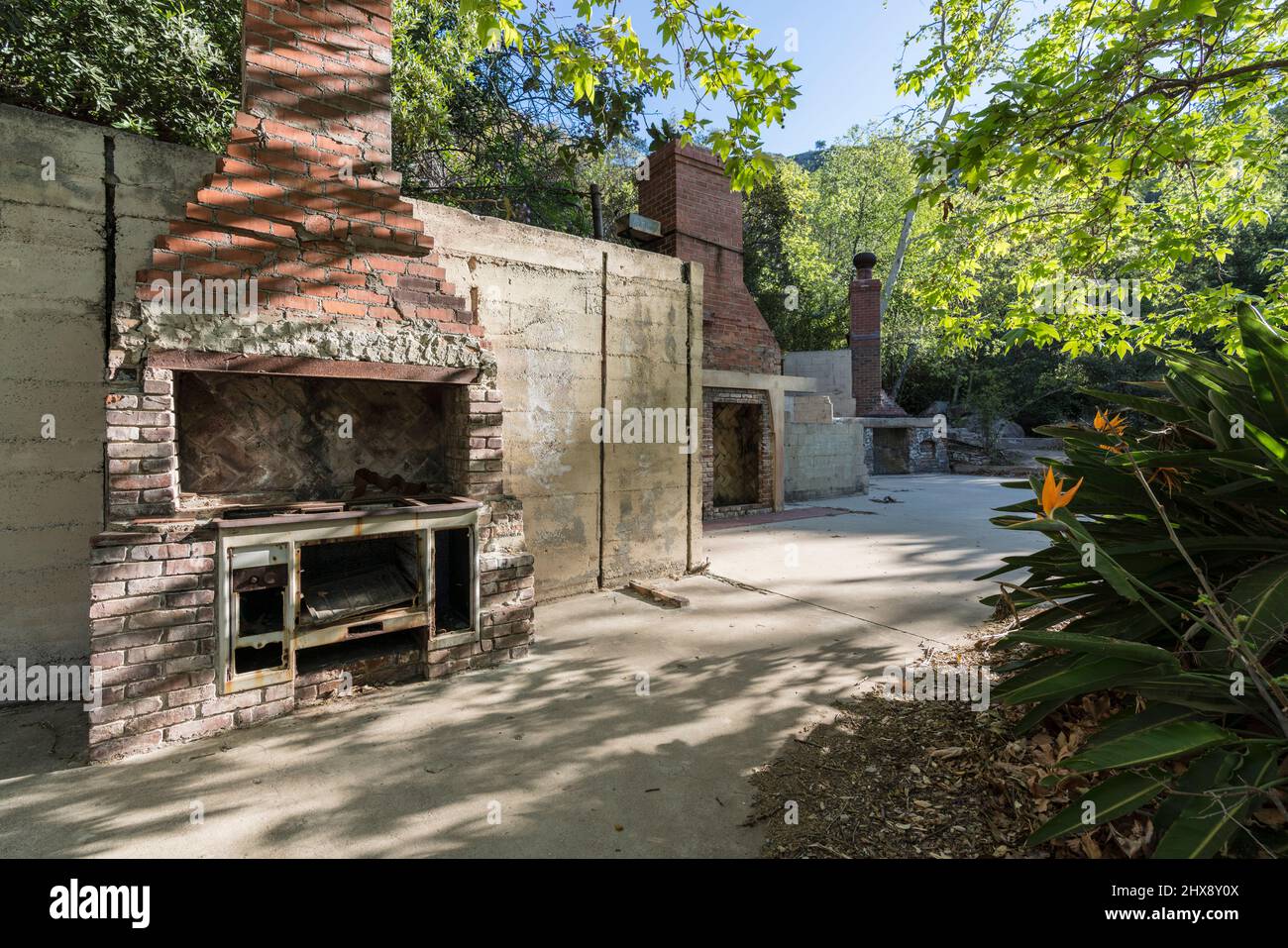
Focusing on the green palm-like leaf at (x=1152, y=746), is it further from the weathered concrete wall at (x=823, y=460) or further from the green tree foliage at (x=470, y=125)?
the weathered concrete wall at (x=823, y=460)

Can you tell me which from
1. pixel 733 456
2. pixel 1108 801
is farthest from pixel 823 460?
pixel 1108 801

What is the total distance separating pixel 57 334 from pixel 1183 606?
5753mm

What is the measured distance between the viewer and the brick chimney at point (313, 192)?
3059 mm

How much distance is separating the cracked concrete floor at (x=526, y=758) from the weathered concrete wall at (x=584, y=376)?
94 centimetres

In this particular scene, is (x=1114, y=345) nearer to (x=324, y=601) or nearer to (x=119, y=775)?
(x=324, y=601)

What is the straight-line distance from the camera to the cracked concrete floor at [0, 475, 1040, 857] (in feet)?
6.66

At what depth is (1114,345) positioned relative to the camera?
18.2ft

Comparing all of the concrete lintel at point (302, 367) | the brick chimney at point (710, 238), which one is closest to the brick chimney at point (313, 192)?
the concrete lintel at point (302, 367)

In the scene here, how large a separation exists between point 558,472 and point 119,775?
10.7 ft

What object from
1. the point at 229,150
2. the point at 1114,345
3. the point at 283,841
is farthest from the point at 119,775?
the point at 1114,345

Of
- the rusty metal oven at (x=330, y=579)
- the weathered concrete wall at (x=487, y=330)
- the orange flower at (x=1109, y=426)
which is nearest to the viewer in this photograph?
the orange flower at (x=1109, y=426)

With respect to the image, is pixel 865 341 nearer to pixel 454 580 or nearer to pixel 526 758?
pixel 454 580

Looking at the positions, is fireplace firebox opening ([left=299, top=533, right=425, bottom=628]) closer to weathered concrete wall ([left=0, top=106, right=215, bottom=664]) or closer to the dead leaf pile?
weathered concrete wall ([left=0, top=106, right=215, bottom=664])
